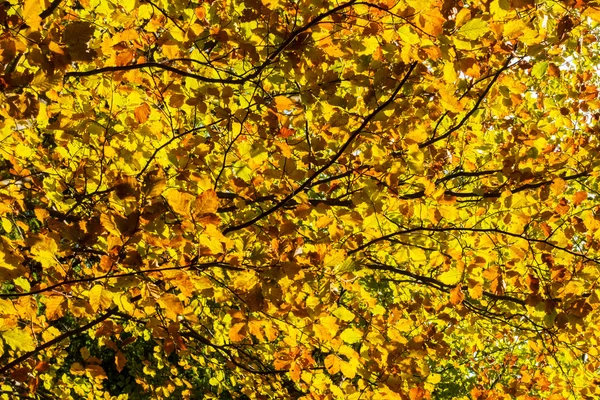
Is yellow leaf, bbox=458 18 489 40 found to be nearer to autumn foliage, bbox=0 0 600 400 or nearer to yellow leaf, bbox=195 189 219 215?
autumn foliage, bbox=0 0 600 400

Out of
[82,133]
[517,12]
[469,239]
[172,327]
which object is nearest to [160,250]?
[172,327]

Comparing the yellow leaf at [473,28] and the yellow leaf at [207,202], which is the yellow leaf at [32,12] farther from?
the yellow leaf at [473,28]

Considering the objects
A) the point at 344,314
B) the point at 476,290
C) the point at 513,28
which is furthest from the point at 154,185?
the point at 476,290

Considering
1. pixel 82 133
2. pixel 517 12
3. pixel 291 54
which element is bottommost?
pixel 82 133

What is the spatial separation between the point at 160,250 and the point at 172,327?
37cm

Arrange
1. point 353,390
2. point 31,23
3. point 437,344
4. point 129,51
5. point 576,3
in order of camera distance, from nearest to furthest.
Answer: point 31,23 < point 576,3 < point 129,51 < point 353,390 < point 437,344

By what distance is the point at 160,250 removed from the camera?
2.59 metres

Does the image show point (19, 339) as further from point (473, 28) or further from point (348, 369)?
point (473, 28)

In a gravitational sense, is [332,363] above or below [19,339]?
above

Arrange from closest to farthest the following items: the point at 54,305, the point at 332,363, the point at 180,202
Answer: the point at 180,202 → the point at 54,305 → the point at 332,363

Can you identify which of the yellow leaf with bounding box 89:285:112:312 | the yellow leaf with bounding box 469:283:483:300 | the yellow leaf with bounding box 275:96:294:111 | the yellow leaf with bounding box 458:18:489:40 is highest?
the yellow leaf with bounding box 458:18:489:40

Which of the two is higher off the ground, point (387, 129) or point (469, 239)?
point (387, 129)

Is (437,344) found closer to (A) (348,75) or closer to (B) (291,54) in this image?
(A) (348,75)

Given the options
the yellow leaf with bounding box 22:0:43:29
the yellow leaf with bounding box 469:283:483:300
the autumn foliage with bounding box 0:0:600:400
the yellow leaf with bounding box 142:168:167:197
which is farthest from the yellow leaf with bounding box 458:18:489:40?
the yellow leaf with bounding box 22:0:43:29
